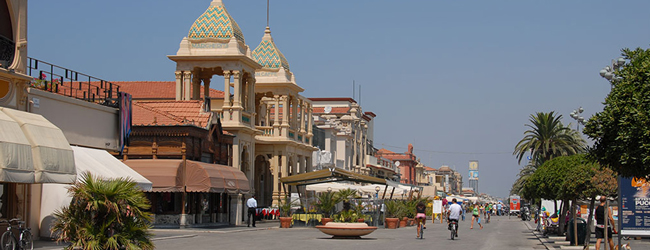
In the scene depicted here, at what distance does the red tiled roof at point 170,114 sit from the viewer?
36.9m

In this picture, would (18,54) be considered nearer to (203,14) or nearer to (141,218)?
(141,218)

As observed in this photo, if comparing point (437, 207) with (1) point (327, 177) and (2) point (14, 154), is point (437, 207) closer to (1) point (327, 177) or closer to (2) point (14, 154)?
(1) point (327, 177)

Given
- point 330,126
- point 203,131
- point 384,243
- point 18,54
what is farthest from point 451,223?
point 330,126

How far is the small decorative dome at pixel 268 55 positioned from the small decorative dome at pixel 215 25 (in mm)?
9644

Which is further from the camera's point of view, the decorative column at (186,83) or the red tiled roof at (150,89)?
the red tiled roof at (150,89)

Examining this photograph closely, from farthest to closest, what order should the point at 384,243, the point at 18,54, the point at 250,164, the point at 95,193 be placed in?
the point at 250,164
the point at 384,243
the point at 18,54
the point at 95,193

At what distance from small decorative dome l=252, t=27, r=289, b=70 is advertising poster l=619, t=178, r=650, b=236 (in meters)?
37.0

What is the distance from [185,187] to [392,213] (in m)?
12.5

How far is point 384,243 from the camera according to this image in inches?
1048

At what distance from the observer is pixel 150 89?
61.2m

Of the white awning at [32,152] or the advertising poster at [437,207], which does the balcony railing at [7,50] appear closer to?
the white awning at [32,152]

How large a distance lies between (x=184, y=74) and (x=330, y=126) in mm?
29653

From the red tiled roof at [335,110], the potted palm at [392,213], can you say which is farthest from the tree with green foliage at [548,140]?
the red tiled roof at [335,110]

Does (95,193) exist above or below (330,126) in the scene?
below
